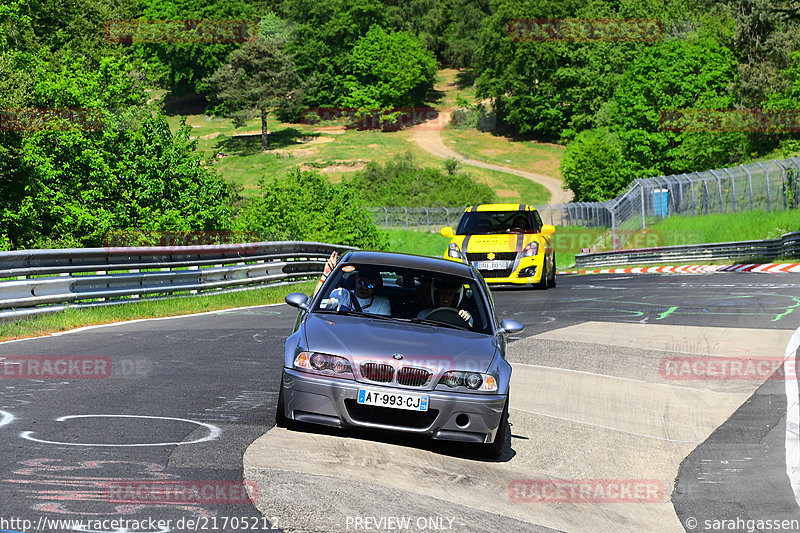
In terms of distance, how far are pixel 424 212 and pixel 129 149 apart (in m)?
32.1

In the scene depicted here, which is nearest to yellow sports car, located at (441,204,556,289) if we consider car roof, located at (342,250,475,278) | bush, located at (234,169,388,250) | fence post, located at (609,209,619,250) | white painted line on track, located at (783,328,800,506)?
white painted line on track, located at (783,328,800,506)

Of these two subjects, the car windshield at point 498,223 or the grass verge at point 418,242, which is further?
the grass verge at point 418,242

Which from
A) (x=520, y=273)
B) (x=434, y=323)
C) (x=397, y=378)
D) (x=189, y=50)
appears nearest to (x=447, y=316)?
(x=434, y=323)

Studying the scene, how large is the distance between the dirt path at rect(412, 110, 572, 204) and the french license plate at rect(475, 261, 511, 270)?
68.8 metres

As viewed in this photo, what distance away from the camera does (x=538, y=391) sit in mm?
10398

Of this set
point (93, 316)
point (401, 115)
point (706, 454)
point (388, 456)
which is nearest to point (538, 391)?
point (706, 454)

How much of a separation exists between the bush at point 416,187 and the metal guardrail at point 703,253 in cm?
3620

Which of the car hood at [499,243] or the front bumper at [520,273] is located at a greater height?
the car hood at [499,243]

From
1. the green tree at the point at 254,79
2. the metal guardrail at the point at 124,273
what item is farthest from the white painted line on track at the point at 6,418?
the green tree at the point at 254,79

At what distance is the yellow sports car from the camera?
2195cm

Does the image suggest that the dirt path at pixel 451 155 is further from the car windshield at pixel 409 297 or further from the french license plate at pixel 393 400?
the french license plate at pixel 393 400

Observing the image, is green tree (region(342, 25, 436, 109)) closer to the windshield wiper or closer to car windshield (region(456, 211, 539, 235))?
car windshield (region(456, 211, 539, 235))

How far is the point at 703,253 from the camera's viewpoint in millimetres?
41438

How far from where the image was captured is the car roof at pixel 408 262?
8.50m
